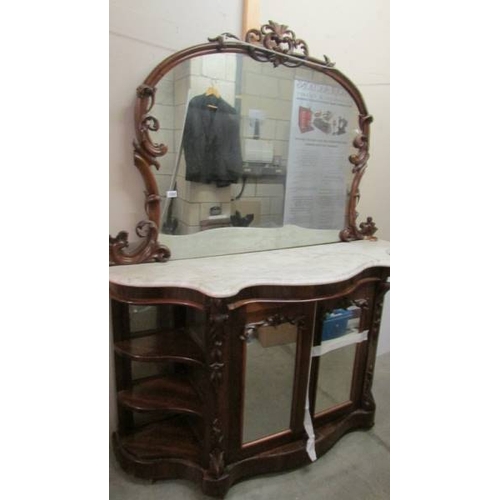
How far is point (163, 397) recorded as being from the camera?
4.43 feet

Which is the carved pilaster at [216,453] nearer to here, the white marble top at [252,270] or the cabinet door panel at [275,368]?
the cabinet door panel at [275,368]

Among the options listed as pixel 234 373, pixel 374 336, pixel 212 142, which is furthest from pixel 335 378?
pixel 212 142

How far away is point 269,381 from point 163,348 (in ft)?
1.45

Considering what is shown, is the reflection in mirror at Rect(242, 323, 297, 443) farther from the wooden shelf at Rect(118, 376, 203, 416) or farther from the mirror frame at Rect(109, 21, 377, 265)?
the mirror frame at Rect(109, 21, 377, 265)

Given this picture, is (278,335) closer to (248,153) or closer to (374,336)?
(374,336)

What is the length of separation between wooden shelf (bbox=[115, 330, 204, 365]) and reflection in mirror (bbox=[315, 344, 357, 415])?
0.58 meters

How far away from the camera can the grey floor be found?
133 cm

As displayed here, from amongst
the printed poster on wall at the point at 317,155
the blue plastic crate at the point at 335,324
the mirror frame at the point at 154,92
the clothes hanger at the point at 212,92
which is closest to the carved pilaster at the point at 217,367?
the mirror frame at the point at 154,92

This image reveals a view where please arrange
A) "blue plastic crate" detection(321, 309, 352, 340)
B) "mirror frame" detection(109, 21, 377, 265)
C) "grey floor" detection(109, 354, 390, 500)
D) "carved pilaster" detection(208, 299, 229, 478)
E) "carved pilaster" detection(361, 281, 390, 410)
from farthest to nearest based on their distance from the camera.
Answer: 1. "carved pilaster" detection(361, 281, 390, 410)
2. "blue plastic crate" detection(321, 309, 352, 340)
3. "grey floor" detection(109, 354, 390, 500)
4. "mirror frame" detection(109, 21, 377, 265)
5. "carved pilaster" detection(208, 299, 229, 478)

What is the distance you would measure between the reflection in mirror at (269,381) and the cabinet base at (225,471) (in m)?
0.09

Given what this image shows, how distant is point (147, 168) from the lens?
1.27 metres

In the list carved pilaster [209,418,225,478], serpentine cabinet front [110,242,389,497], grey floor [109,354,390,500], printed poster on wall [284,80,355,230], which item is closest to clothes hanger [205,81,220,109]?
printed poster on wall [284,80,355,230]
